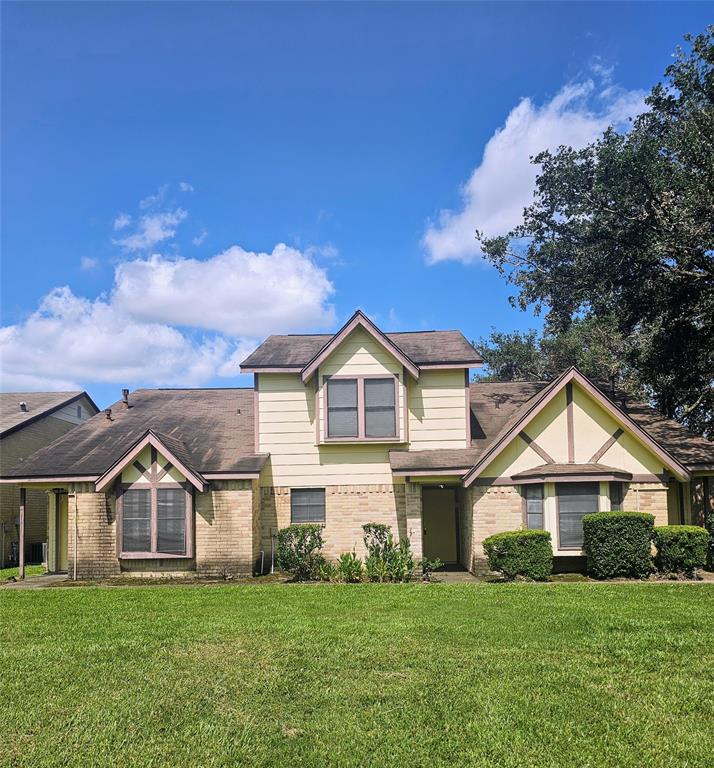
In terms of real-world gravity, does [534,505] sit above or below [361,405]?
below

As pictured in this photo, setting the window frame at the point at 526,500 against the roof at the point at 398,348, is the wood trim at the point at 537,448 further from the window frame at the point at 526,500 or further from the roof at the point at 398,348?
the roof at the point at 398,348

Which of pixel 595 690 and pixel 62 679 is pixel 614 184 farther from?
pixel 62 679

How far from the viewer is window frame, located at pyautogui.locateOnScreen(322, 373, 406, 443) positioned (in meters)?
18.6

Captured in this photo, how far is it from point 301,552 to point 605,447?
829cm

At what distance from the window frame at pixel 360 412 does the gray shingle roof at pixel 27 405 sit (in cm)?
1396

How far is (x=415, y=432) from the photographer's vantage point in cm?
1905

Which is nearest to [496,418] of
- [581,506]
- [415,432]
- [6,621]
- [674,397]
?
[415,432]

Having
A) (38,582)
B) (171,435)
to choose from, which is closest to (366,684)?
(38,582)

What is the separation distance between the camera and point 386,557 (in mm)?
16781

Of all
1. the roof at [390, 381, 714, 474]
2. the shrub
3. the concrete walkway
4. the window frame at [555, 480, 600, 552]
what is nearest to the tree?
the roof at [390, 381, 714, 474]

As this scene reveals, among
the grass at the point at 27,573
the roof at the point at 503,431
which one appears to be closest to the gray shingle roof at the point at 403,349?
the roof at the point at 503,431

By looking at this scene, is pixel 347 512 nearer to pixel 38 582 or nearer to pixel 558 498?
pixel 558 498

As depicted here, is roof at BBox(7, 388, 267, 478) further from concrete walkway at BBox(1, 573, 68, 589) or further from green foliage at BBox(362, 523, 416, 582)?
green foliage at BBox(362, 523, 416, 582)

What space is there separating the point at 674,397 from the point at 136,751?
2590cm
